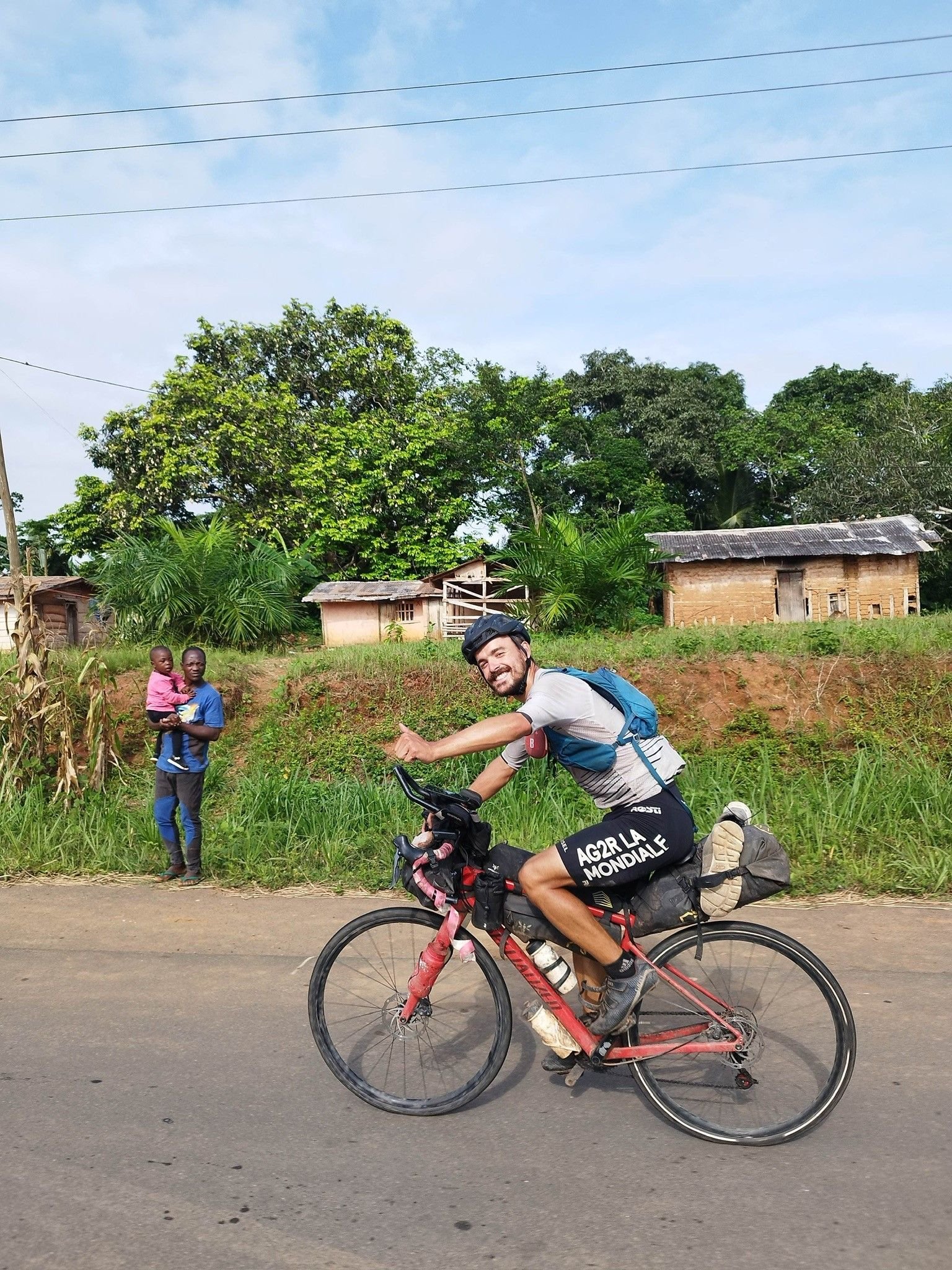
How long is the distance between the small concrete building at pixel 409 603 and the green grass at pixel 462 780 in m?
15.9

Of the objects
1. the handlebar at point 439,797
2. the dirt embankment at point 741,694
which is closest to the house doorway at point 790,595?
the dirt embankment at point 741,694

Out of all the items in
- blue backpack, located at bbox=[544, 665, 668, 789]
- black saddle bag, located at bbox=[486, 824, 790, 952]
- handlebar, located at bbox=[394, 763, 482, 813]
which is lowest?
black saddle bag, located at bbox=[486, 824, 790, 952]

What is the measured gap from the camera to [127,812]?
8102 millimetres

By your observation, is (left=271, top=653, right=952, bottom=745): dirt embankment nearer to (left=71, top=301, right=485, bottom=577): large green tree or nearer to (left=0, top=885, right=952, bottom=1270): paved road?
(left=0, top=885, right=952, bottom=1270): paved road

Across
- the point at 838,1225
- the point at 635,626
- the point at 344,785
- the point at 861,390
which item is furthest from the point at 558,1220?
the point at 861,390

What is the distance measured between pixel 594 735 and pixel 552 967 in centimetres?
87

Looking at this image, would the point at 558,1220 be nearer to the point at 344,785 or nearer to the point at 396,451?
the point at 344,785

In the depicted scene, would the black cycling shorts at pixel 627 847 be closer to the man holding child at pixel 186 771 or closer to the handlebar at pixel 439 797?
the handlebar at pixel 439 797

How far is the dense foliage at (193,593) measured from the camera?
1542cm

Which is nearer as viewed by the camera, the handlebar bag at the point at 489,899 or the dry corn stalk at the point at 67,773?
the handlebar bag at the point at 489,899

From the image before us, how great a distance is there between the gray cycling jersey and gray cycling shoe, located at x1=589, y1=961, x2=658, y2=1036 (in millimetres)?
602

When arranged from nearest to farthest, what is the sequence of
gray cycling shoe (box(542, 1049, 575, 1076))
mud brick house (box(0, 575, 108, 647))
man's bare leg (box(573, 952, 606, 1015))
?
gray cycling shoe (box(542, 1049, 575, 1076)), man's bare leg (box(573, 952, 606, 1015)), mud brick house (box(0, 575, 108, 647))

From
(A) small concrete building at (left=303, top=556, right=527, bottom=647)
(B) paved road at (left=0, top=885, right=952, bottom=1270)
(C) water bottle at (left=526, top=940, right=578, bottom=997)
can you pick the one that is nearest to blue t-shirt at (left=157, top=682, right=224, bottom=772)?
(B) paved road at (left=0, top=885, right=952, bottom=1270)

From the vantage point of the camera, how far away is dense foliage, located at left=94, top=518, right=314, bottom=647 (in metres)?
15.4
